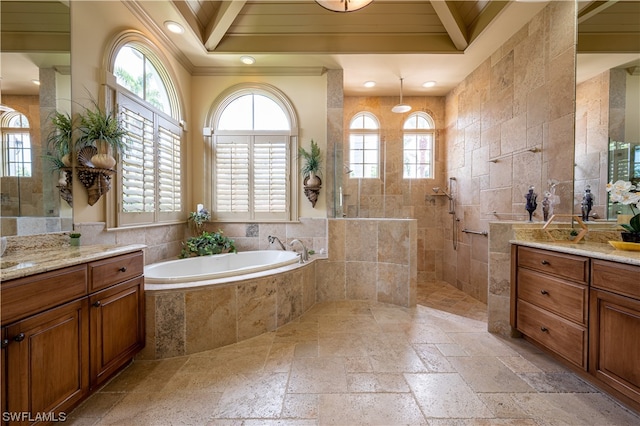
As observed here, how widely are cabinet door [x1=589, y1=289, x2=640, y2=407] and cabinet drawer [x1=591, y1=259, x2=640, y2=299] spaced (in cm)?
4

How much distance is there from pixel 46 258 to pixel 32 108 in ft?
3.68

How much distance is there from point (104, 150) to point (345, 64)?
2.93 m

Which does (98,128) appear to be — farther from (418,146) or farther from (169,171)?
(418,146)

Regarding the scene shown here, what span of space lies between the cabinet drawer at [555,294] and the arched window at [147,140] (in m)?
3.76

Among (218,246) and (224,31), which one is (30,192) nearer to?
(218,246)

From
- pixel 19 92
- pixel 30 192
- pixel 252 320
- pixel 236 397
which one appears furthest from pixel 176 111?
pixel 236 397

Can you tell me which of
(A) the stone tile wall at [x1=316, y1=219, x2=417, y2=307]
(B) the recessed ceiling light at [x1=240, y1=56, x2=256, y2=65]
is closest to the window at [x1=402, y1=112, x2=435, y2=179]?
(A) the stone tile wall at [x1=316, y1=219, x2=417, y2=307]

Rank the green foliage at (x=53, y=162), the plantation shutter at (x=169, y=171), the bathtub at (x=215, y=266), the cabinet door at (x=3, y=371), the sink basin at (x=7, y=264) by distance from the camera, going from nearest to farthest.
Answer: the cabinet door at (x=3, y=371), the sink basin at (x=7, y=264), the green foliage at (x=53, y=162), the bathtub at (x=215, y=266), the plantation shutter at (x=169, y=171)

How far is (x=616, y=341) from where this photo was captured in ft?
4.85

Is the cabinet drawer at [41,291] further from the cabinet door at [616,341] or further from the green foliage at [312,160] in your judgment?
the cabinet door at [616,341]

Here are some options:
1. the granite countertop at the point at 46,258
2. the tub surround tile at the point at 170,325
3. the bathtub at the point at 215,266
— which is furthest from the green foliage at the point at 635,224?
the granite countertop at the point at 46,258

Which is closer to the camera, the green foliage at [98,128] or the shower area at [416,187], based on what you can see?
the green foliage at [98,128]

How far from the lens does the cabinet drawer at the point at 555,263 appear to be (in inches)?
66.7
